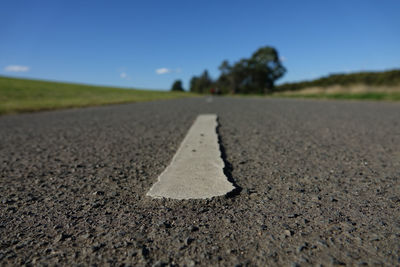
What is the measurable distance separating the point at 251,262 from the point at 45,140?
2.67 metres

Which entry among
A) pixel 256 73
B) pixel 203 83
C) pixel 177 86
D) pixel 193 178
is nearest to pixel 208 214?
pixel 193 178

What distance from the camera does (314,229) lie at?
0.87 m

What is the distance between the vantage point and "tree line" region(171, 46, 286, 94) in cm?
5122

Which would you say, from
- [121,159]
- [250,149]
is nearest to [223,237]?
[121,159]

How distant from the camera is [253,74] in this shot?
53469 millimetres

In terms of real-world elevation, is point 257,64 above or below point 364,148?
above

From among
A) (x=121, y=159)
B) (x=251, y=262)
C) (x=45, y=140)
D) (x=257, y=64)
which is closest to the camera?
(x=251, y=262)

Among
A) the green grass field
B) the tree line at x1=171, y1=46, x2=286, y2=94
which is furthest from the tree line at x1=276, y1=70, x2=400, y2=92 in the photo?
the green grass field

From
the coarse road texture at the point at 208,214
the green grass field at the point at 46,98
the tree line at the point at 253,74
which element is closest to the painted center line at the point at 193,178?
the coarse road texture at the point at 208,214

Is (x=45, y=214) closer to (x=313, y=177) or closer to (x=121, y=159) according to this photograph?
(x=121, y=159)

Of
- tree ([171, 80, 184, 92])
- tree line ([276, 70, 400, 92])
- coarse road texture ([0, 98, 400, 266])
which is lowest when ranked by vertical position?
tree ([171, 80, 184, 92])

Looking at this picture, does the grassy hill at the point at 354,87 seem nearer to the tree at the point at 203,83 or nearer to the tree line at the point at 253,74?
the tree line at the point at 253,74

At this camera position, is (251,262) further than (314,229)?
No

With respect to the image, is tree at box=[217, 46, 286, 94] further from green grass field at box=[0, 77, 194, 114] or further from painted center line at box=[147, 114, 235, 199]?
painted center line at box=[147, 114, 235, 199]
